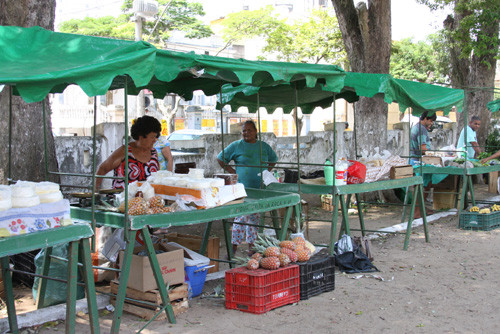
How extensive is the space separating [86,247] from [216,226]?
5.52 metres

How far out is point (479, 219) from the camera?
8.91 metres

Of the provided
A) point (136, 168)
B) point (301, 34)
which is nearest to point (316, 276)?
point (136, 168)

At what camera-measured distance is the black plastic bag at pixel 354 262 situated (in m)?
6.30

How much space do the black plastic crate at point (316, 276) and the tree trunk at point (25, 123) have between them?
10.3 ft

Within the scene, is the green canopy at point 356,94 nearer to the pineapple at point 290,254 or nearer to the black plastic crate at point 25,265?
the pineapple at point 290,254

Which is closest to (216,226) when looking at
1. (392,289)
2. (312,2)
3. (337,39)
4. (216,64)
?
(392,289)

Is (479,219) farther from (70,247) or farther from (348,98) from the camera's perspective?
(70,247)

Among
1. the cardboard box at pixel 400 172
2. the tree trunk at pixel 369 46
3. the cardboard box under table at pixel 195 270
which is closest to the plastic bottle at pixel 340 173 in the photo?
the cardboard box at pixel 400 172

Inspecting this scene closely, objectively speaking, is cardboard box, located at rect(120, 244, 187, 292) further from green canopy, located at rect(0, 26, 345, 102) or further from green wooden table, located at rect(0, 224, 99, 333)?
green canopy, located at rect(0, 26, 345, 102)

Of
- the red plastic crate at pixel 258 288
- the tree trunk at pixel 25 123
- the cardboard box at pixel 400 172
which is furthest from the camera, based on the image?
the cardboard box at pixel 400 172

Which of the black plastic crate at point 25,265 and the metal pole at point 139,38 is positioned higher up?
the metal pole at point 139,38

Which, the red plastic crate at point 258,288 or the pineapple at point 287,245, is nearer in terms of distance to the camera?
the red plastic crate at point 258,288

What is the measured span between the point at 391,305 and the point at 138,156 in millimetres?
3178

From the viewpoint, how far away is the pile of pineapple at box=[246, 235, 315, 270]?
15.9 feet
